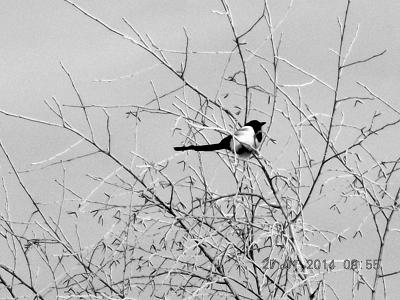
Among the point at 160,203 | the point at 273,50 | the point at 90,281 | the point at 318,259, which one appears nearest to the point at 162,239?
the point at 160,203

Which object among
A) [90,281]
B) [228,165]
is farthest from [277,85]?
[90,281]

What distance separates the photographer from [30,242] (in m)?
5.14

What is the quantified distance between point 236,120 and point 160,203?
0.76 m

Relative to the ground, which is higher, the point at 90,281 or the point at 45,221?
the point at 45,221

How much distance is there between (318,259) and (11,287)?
2.26m

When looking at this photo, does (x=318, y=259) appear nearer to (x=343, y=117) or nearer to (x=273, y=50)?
(x=343, y=117)

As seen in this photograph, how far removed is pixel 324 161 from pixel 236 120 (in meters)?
0.74

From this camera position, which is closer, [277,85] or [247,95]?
[277,85]

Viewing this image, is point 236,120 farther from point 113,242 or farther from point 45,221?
point 45,221

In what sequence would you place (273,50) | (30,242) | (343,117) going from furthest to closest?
(30,242), (343,117), (273,50)

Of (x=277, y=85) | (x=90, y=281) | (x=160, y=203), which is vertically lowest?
(x=90, y=281)

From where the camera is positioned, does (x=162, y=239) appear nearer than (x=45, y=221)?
Yes

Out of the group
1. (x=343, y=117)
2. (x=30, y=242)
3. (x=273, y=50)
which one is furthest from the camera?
(x=30, y=242)

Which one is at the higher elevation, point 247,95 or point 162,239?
point 247,95
